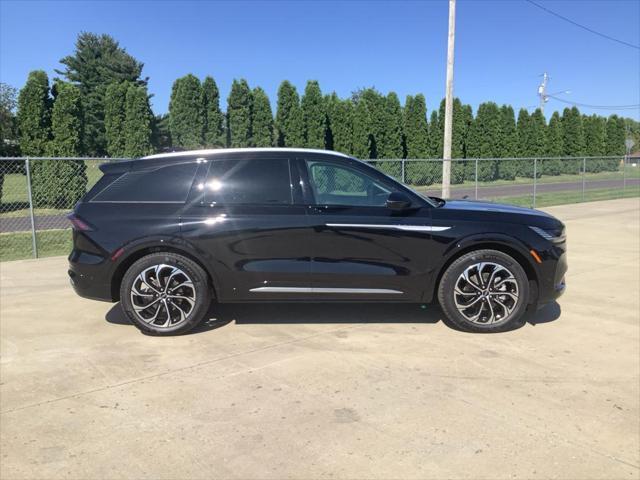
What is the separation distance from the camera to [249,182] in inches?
193

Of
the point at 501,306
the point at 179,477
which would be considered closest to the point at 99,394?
the point at 179,477

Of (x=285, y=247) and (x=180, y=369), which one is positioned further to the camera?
(x=285, y=247)

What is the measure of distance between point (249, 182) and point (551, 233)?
2.95 m

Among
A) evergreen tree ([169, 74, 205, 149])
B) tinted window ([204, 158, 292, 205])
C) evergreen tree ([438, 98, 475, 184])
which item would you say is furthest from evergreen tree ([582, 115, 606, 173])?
tinted window ([204, 158, 292, 205])

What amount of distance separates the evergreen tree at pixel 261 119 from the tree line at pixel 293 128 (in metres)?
0.06

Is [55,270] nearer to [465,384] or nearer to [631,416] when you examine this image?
[465,384]

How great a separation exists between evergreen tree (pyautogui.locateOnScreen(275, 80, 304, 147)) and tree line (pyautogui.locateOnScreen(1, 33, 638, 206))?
6 cm

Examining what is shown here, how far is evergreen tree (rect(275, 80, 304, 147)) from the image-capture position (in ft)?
93.0

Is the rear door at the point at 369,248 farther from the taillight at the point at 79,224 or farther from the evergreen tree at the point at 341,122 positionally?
the evergreen tree at the point at 341,122

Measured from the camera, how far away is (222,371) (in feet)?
13.1

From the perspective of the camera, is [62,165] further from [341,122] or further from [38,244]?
[341,122]

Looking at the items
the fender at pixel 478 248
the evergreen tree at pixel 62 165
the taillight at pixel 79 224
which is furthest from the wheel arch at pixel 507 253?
the evergreen tree at pixel 62 165

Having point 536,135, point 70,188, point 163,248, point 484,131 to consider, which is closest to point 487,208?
point 163,248

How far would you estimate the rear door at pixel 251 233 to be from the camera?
186 inches
